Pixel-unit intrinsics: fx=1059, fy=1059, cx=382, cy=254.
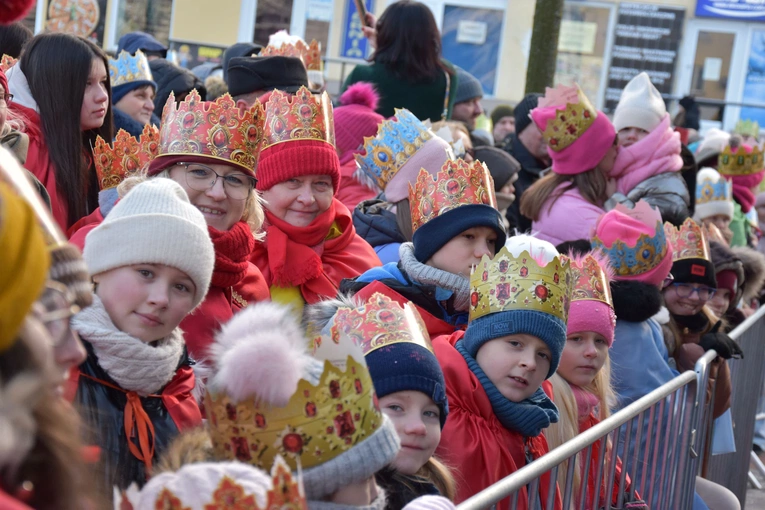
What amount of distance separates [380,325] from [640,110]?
4.40m

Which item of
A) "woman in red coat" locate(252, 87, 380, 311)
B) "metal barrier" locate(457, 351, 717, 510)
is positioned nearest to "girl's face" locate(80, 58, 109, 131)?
"woman in red coat" locate(252, 87, 380, 311)

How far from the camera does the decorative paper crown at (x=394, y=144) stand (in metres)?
5.14

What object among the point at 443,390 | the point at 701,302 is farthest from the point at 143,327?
the point at 701,302

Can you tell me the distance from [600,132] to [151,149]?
3.15 metres

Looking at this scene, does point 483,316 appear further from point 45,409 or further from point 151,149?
point 45,409

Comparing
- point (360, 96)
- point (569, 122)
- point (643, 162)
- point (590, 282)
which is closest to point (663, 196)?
point (643, 162)

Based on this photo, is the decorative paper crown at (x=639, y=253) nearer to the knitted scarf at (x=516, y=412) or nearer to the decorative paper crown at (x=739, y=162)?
the knitted scarf at (x=516, y=412)

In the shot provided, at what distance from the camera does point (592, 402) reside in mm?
4273

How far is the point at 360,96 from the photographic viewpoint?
6.02 meters

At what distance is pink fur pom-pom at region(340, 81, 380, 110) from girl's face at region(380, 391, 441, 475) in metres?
3.34

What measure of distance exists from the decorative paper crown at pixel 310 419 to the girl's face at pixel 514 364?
120 centimetres

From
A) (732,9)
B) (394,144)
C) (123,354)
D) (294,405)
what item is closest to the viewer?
(294,405)

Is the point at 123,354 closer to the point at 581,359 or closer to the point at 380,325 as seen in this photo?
the point at 380,325

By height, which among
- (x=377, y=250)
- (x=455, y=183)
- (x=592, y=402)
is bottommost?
(x=592, y=402)
